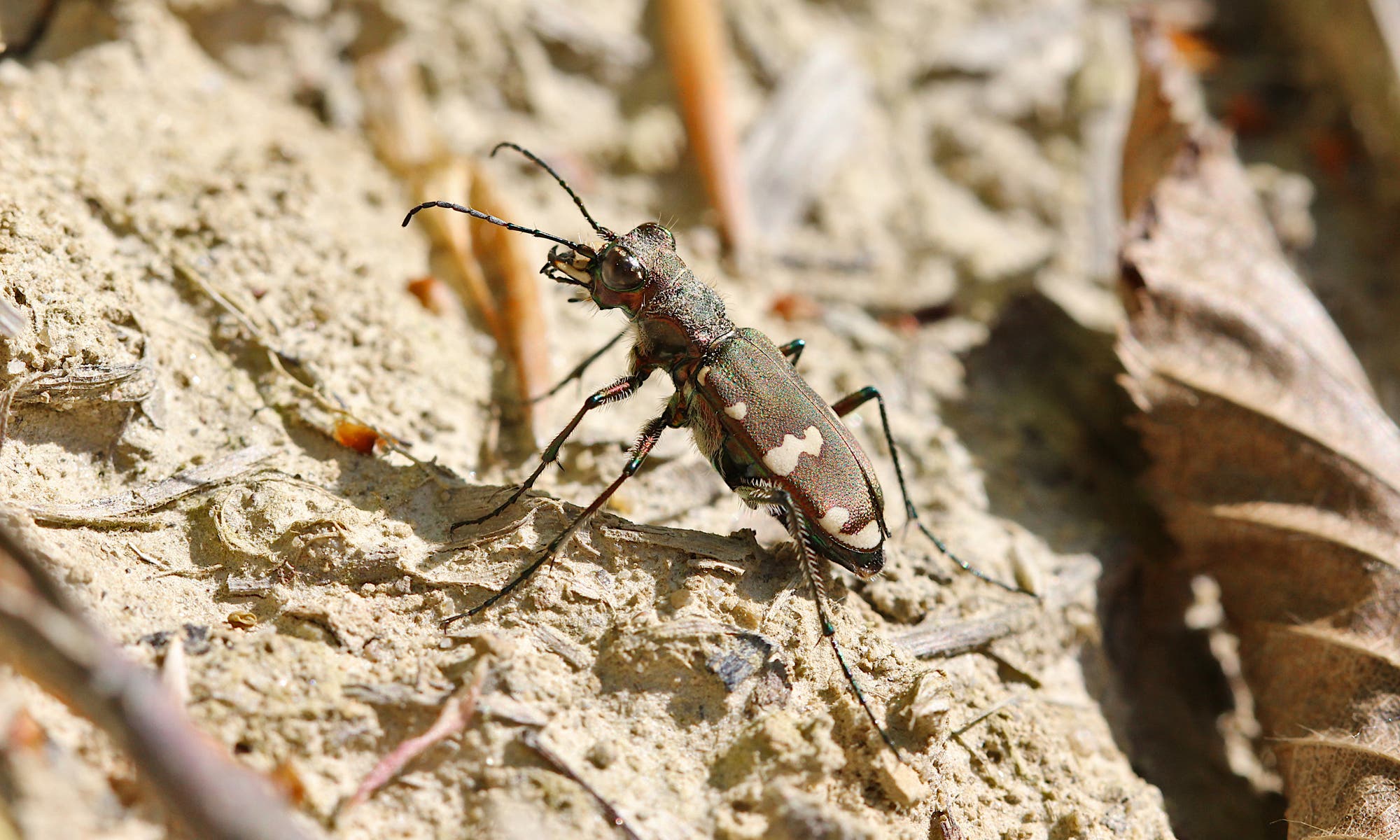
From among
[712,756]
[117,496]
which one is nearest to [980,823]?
[712,756]

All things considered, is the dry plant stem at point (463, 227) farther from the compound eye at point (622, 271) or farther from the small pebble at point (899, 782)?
the small pebble at point (899, 782)

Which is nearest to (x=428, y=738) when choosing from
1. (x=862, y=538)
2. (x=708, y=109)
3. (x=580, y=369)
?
(x=862, y=538)

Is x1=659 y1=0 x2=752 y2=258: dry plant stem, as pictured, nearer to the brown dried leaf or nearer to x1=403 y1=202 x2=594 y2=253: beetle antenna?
x1=403 y1=202 x2=594 y2=253: beetle antenna

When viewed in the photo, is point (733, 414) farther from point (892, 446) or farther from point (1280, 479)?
point (1280, 479)

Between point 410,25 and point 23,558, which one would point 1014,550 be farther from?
point 410,25

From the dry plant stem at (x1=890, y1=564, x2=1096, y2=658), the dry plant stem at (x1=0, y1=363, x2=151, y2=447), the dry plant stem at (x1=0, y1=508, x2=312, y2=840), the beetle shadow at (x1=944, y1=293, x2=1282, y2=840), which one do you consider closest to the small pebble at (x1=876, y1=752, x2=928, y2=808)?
the dry plant stem at (x1=890, y1=564, x2=1096, y2=658)

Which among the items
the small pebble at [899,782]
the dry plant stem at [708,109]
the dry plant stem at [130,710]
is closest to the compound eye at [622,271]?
the dry plant stem at [708,109]
